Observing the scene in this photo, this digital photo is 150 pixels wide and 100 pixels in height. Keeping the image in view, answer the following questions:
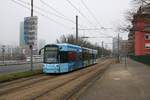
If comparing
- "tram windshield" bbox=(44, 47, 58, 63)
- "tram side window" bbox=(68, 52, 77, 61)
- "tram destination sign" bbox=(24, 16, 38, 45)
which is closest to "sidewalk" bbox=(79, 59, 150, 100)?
"tram windshield" bbox=(44, 47, 58, 63)

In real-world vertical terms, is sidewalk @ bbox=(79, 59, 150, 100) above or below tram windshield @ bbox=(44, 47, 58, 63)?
below

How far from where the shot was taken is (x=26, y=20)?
3525 centimetres

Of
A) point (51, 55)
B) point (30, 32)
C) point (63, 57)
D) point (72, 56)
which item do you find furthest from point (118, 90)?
point (72, 56)

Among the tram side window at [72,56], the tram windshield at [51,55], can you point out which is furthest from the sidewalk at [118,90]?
the tram side window at [72,56]

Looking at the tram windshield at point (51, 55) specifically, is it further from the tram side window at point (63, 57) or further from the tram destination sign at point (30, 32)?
the tram destination sign at point (30, 32)

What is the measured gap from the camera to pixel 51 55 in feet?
113

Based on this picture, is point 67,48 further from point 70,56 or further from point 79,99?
point 79,99

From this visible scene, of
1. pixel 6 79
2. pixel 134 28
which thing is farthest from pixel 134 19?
pixel 6 79

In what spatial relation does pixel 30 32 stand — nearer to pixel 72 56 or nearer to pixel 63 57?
pixel 63 57

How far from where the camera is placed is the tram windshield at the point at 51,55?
34.3m

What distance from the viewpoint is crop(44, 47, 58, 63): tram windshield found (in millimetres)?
34312

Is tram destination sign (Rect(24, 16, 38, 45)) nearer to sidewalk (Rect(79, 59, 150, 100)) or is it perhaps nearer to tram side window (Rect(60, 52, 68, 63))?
tram side window (Rect(60, 52, 68, 63))

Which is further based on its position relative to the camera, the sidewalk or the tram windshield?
the tram windshield

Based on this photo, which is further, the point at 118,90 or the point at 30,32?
the point at 30,32
